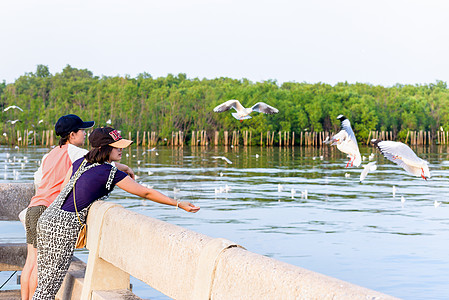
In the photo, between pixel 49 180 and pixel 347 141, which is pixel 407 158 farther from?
pixel 49 180

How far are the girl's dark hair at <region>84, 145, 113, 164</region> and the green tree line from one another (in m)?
114

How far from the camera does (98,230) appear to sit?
511 cm

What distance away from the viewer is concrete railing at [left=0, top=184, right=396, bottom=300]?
110 inches

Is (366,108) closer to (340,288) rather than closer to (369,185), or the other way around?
(369,185)

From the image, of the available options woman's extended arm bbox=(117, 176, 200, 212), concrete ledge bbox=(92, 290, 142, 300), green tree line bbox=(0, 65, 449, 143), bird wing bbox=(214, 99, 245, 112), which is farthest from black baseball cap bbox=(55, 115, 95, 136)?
green tree line bbox=(0, 65, 449, 143)

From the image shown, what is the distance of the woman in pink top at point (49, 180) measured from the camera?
5863 mm

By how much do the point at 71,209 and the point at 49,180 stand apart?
0.75 metres

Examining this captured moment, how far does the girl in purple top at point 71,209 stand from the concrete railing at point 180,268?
0.12 meters

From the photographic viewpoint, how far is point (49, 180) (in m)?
6.06

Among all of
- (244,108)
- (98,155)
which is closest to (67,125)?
(98,155)

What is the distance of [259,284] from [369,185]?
125ft

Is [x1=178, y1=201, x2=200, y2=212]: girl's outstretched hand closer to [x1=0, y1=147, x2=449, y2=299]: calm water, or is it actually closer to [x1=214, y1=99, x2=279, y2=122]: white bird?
[x1=0, y1=147, x2=449, y2=299]: calm water

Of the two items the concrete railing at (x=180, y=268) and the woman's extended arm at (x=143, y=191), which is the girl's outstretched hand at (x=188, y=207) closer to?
the woman's extended arm at (x=143, y=191)

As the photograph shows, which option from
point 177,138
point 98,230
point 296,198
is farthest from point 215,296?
point 177,138
